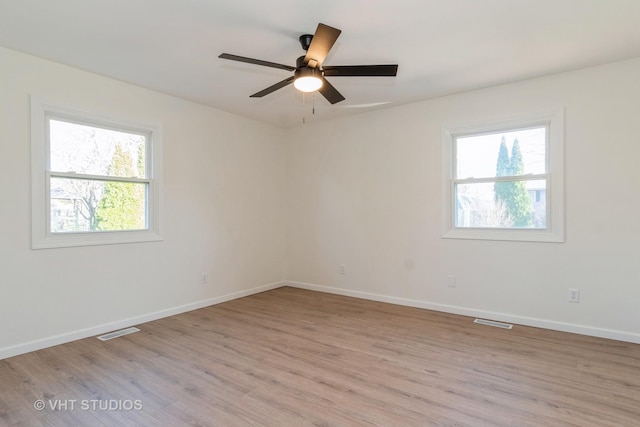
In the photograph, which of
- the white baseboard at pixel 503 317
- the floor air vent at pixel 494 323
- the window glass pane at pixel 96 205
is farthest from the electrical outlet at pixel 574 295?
the window glass pane at pixel 96 205

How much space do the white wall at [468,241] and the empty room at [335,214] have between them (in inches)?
0.9

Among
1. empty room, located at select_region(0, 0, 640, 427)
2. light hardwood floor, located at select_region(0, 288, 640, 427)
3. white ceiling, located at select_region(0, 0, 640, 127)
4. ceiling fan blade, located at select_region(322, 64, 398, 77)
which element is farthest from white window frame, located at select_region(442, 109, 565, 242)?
ceiling fan blade, located at select_region(322, 64, 398, 77)

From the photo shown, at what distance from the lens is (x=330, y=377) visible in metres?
2.54

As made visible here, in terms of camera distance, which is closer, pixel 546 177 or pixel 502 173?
pixel 546 177

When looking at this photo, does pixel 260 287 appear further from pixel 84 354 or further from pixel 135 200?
pixel 84 354

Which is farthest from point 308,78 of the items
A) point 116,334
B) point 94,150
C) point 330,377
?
point 116,334

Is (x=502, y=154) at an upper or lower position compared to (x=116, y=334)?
upper

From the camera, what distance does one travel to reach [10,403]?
2.20 metres

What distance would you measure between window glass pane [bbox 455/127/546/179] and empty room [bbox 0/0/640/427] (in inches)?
0.9

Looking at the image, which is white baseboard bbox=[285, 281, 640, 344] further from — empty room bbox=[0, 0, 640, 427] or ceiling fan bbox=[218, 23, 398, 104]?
ceiling fan bbox=[218, 23, 398, 104]

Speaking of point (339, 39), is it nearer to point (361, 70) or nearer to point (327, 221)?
point (361, 70)

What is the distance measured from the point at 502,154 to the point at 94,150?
444cm

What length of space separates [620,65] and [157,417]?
→ 477 cm

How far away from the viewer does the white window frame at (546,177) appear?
11.5ft
